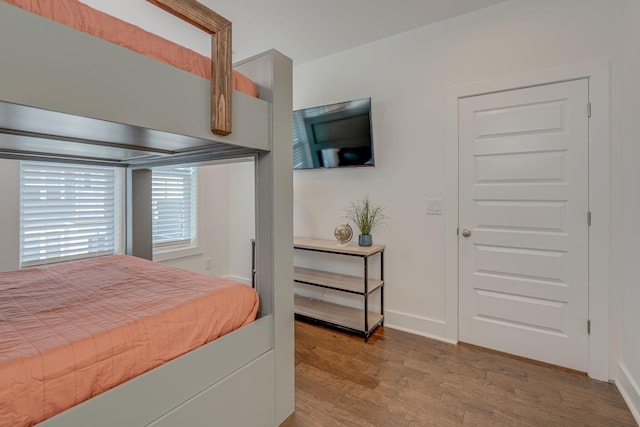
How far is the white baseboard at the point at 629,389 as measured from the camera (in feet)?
5.21

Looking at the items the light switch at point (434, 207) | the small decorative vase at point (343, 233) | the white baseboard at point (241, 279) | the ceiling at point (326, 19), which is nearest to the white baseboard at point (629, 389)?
the light switch at point (434, 207)

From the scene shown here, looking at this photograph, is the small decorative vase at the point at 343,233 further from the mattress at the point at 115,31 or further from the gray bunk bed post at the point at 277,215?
the mattress at the point at 115,31

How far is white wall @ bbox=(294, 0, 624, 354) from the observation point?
2.02 metres

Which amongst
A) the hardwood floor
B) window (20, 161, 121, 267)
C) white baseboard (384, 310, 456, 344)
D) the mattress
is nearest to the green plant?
white baseboard (384, 310, 456, 344)

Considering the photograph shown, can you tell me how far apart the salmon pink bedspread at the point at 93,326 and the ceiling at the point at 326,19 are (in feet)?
6.68

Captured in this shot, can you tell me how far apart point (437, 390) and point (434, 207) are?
4.40 ft

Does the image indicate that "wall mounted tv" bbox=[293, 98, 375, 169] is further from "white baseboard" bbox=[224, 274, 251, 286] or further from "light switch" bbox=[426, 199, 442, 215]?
"white baseboard" bbox=[224, 274, 251, 286]

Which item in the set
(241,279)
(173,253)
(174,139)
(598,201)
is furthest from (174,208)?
(598,201)

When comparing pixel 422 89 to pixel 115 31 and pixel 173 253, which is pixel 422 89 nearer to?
pixel 115 31

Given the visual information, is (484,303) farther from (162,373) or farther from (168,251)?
(168,251)

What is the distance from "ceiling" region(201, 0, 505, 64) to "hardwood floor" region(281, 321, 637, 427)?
103 inches

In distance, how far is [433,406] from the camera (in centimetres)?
167

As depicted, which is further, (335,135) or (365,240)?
(335,135)

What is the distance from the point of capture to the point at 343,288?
101 inches
